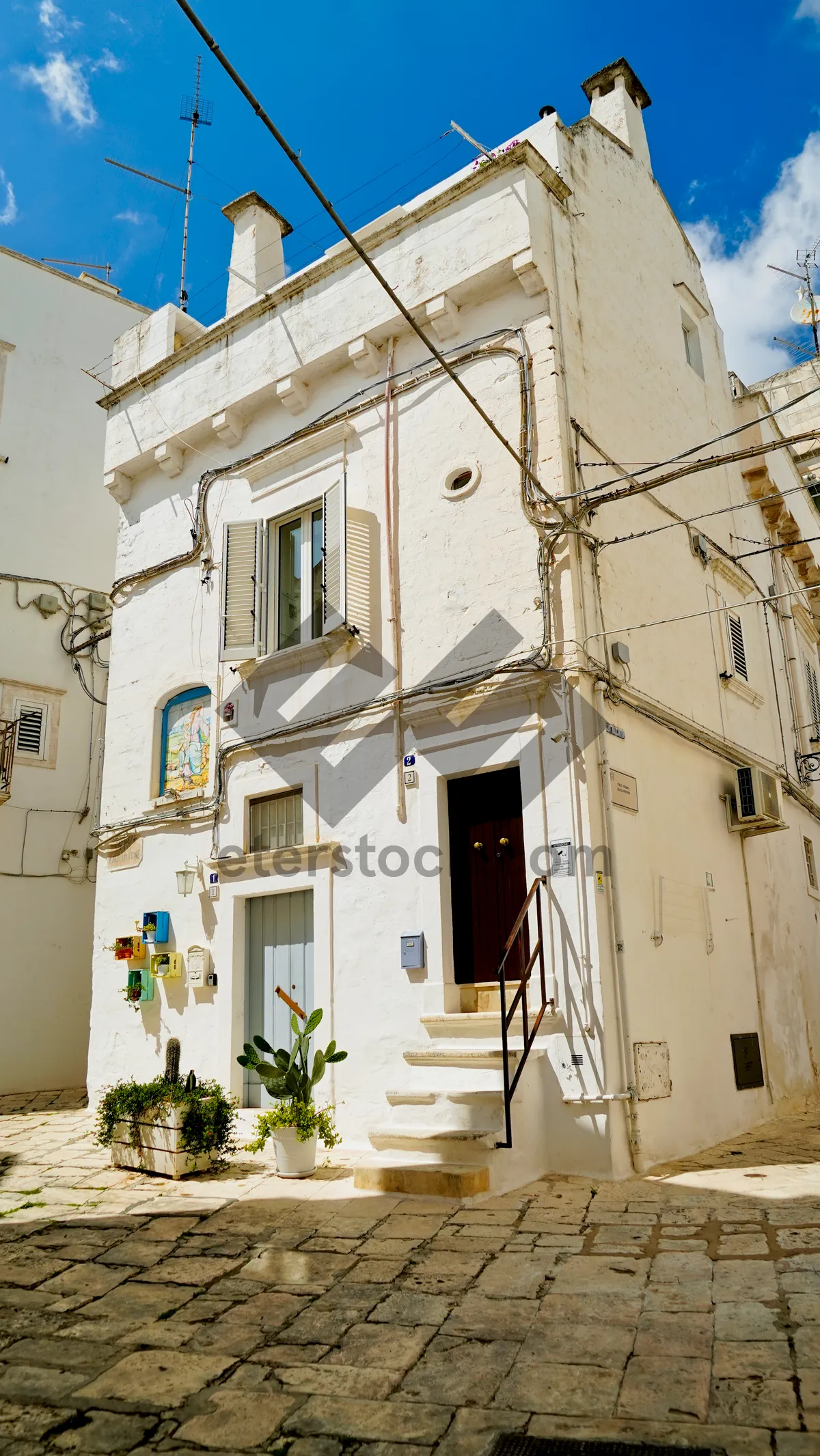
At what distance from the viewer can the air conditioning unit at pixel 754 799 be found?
10102 mm

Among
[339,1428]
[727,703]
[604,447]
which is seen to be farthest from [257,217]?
[339,1428]

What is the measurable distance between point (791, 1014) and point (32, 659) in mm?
10533

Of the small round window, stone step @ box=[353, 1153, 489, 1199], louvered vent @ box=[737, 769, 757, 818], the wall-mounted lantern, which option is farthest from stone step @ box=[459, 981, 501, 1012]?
the small round window

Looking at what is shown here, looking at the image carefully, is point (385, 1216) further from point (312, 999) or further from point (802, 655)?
point (802, 655)

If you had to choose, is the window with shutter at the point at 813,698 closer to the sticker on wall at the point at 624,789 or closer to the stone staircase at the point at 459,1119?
the sticker on wall at the point at 624,789

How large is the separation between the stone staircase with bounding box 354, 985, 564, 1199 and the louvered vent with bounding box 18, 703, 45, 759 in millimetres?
8071

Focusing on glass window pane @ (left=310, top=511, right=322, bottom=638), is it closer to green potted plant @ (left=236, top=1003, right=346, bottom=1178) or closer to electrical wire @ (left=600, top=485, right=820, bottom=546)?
electrical wire @ (left=600, top=485, right=820, bottom=546)

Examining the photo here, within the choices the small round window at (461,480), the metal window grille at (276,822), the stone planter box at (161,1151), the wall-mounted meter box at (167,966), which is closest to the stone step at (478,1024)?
the stone planter box at (161,1151)

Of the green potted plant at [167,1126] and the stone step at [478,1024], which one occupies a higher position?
the stone step at [478,1024]

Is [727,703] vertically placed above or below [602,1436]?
above

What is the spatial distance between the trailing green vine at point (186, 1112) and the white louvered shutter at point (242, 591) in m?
4.22

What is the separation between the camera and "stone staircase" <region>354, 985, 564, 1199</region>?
648 cm

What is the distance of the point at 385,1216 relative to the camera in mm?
6047

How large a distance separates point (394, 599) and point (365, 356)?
2.52m
